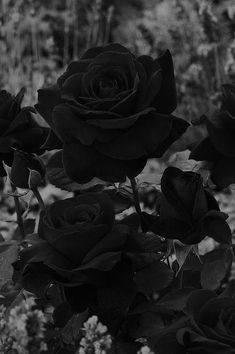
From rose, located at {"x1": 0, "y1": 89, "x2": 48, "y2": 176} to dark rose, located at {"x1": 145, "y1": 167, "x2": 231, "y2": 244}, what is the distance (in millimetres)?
230

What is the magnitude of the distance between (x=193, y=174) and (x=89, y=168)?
14cm

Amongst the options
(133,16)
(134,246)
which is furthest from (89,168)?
(133,16)

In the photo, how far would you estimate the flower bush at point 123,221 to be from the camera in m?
0.92

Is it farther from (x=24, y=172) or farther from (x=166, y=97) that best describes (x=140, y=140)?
(x=24, y=172)

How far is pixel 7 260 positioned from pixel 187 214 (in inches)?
10.8

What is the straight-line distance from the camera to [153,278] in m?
0.98

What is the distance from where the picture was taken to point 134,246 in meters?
0.97

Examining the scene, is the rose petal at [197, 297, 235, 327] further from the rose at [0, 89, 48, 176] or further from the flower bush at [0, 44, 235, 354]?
the rose at [0, 89, 48, 176]

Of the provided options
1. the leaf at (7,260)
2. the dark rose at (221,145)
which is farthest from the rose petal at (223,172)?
the leaf at (7,260)

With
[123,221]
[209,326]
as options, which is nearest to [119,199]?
[123,221]

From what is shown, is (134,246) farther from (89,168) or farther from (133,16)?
(133,16)

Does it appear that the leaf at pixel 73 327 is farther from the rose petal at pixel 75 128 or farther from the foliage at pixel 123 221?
the rose petal at pixel 75 128

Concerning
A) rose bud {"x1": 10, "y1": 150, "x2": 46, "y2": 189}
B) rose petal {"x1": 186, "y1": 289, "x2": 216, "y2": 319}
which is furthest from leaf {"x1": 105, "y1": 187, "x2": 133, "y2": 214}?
rose petal {"x1": 186, "y1": 289, "x2": 216, "y2": 319}

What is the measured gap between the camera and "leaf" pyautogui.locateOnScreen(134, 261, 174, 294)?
967mm
